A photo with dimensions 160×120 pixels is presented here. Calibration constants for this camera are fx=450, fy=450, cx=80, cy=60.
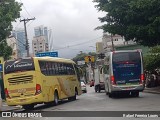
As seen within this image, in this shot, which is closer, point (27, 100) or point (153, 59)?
point (27, 100)

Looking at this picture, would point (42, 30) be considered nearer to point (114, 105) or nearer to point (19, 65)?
point (19, 65)

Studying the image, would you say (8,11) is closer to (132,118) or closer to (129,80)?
(129,80)

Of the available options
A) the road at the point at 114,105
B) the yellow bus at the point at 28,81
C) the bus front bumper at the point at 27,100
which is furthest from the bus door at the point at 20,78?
the road at the point at 114,105

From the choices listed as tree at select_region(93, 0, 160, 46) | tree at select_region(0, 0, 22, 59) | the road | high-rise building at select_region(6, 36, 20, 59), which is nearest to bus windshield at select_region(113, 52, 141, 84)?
tree at select_region(93, 0, 160, 46)

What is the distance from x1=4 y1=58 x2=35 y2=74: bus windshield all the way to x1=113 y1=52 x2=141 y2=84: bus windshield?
714 cm

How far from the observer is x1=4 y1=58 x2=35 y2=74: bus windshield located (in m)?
25.6

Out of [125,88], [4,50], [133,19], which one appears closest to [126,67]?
[125,88]

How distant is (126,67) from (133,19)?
130 inches

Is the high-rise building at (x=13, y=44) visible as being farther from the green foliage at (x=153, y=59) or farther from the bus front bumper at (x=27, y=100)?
the bus front bumper at (x=27, y=100)

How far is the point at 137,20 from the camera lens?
3059 cm

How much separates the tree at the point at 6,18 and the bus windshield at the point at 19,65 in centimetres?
1259

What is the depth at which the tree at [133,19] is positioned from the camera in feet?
93.5

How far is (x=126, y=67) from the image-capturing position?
30.7 m

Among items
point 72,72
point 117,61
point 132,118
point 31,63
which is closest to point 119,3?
point 117,61
